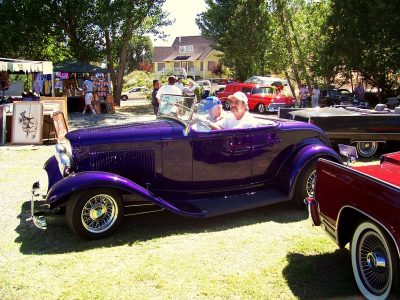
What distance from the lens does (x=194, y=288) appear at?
346cm

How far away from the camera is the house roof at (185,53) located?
2397 inches

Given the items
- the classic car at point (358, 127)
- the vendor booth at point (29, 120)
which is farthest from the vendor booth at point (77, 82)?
the classic car at point (358, 127)

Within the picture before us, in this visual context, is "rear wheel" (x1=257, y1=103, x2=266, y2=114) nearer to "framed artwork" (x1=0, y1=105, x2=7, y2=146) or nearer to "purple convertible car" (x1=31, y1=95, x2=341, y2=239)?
"framed artwork" (x1=0, y1=105, x2=7, y2=146)

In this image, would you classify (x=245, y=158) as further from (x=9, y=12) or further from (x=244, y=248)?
(x=9, y=12)

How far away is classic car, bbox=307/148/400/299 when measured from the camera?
2.86m

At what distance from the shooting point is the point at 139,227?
491 centimetres

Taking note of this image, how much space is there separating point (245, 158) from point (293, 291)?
2.10 metres

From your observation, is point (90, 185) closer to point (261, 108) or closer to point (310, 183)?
point (310, 183)

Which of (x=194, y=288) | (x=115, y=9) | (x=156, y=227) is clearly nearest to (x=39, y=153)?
(x=156, y=227)

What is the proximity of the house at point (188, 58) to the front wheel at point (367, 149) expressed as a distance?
1949 inches

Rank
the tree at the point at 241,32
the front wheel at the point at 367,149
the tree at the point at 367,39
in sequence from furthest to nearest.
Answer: the tree at the point at 241,32
the tree at the point at 367,39
the front wheel at the point at 367,149

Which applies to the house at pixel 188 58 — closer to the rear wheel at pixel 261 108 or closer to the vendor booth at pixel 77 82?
the vendor booth at pixel 77 82

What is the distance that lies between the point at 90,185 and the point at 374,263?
2763 millimetres

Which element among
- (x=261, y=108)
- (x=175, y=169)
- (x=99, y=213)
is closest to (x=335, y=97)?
(x=261, y=108)
